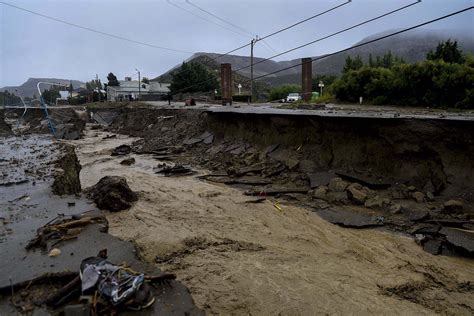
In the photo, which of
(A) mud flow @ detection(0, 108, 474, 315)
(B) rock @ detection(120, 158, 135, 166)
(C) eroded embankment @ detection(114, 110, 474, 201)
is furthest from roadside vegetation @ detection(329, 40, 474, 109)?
(B) rock @ detection(120, 158, 135, 166)

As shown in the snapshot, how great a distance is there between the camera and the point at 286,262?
21.8ft

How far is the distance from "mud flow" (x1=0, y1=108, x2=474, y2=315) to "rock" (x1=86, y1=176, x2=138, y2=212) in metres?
0.03

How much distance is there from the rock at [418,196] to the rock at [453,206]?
0.76 metres

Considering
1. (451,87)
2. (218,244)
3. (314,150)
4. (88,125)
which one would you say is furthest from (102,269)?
(88,125)

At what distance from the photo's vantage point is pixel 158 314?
136 inches

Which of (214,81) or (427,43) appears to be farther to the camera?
(427,43)

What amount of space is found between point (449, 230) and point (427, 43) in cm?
13176

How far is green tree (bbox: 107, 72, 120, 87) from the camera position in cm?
8103

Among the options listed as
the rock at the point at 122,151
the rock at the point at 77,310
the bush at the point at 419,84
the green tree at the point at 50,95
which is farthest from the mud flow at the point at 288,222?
the green tree at the point at 50,95

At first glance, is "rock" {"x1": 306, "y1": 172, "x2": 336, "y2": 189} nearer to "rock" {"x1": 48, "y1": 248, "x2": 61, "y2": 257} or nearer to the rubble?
the rubble

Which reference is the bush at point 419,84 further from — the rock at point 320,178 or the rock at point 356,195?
the rock at point 356,195

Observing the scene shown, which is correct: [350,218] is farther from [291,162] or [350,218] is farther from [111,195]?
[111,195]

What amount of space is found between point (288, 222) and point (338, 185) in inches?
100

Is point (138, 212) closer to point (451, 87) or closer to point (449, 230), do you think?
point (449, 230)
